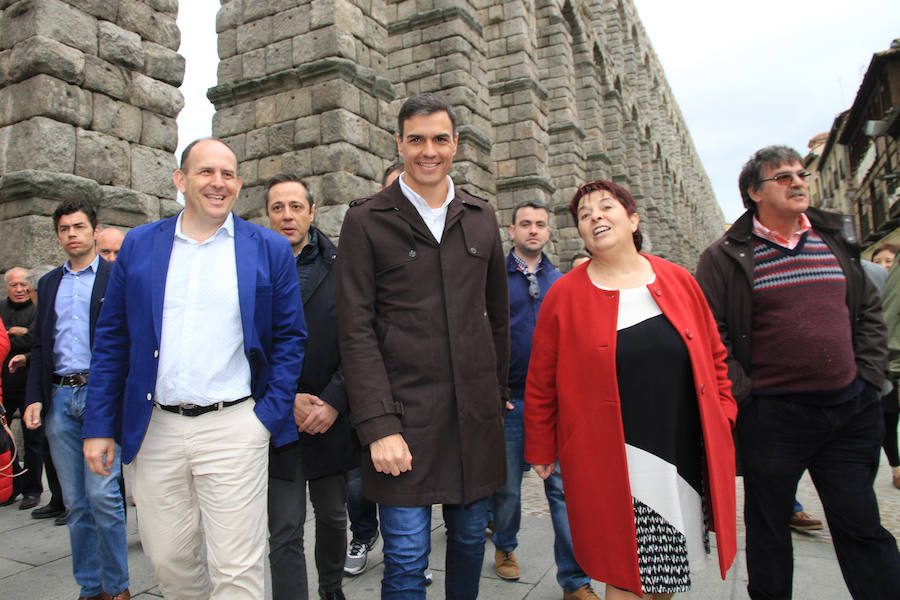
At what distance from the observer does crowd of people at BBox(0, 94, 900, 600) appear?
83.1 inches

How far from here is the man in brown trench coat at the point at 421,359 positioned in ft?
6.88

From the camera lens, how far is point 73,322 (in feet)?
10.8

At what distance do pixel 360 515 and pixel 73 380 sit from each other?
5.70 ft

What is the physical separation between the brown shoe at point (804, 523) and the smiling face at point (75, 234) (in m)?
4.70

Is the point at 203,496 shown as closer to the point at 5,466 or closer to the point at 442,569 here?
the point at 5,466

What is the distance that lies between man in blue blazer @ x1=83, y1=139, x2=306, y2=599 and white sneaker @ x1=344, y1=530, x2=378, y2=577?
1.23 metres

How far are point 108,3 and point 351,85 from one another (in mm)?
2427

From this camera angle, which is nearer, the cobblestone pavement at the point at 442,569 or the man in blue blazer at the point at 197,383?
the man in blue blazer at the point at 197,383

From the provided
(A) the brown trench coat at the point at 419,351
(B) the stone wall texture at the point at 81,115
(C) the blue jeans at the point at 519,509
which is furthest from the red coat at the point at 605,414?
(B) the stone wall texture at the point at 81,115

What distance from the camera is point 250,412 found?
2195 mm

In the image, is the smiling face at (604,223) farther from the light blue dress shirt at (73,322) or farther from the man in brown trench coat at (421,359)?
the light blue dress shirt at (73,322)

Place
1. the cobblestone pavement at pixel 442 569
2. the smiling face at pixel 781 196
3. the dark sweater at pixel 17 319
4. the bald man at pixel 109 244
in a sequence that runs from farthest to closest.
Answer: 1. the dark sweater at pixel 17 319
2. the bald man at pixel 109 244
3. the cobblestone pavement at pixel 442 569
4. the smiling face at pixel 781 196

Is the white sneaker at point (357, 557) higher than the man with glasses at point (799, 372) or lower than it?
lower

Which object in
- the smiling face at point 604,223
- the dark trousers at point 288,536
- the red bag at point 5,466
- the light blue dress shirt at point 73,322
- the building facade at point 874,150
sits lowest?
the dark trousers at point 288,536
